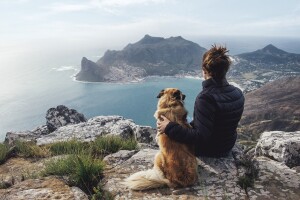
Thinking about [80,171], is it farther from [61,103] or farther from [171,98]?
[61,103]

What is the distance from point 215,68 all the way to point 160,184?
8.70 feet

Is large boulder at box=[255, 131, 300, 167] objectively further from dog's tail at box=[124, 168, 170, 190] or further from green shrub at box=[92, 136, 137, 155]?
dog's tail at box=[124, 168, 170, 190]

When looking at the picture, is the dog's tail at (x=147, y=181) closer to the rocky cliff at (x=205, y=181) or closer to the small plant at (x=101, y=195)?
the rocky cliff at (x=205, y=181)

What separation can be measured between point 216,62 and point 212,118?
1161 mm

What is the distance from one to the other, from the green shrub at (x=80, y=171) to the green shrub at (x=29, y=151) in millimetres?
2668

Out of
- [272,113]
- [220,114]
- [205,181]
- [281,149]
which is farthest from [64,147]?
[272,113]

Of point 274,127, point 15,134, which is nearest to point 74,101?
point 274,127

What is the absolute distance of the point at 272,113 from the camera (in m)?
164

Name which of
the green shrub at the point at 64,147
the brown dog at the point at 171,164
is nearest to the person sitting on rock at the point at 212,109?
the brown dog at the point at 171,164

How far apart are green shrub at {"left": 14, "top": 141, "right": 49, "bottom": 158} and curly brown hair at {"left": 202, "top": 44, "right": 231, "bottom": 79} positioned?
589 cm

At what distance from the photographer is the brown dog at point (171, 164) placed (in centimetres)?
620

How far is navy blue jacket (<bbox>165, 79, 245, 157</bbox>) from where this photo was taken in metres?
6.36

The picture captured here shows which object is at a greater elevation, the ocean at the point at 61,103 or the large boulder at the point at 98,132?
the large boulder at the point at 98,132

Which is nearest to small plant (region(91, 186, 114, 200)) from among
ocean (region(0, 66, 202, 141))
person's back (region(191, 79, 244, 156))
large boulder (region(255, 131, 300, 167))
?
person's back (region(191, 79, 244, 156))
